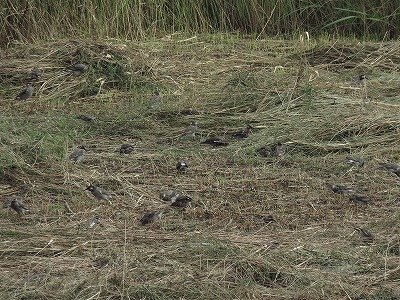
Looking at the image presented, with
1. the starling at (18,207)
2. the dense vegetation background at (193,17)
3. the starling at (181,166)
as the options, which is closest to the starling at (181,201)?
the starling at (181,166)

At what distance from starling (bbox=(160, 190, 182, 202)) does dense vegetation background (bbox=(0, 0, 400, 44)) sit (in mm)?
4698

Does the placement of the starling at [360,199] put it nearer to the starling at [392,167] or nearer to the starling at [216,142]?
the starling at [392,167]

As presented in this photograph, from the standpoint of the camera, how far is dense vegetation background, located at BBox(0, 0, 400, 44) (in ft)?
35.9

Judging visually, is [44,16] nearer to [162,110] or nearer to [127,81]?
[127,81]

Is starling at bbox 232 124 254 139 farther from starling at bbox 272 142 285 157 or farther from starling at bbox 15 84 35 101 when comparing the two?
starling at bbox 15 84 35 101

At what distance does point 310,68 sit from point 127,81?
5.68 ft

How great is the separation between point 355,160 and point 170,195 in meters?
1.45

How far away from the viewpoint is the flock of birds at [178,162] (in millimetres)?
6176

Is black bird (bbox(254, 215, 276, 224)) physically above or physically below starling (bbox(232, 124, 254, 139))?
below

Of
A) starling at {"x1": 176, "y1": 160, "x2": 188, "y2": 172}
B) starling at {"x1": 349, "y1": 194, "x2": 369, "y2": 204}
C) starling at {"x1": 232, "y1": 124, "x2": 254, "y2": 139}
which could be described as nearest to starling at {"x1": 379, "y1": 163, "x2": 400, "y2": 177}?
starling at {"x1": 349, "y1": 194, "x2": 369, "y2": 204}

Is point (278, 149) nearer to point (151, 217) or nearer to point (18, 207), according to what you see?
point (151, 217)

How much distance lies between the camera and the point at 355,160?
7.14 m

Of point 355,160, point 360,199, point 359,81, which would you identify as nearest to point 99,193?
point 360,199

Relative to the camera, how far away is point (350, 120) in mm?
7895
